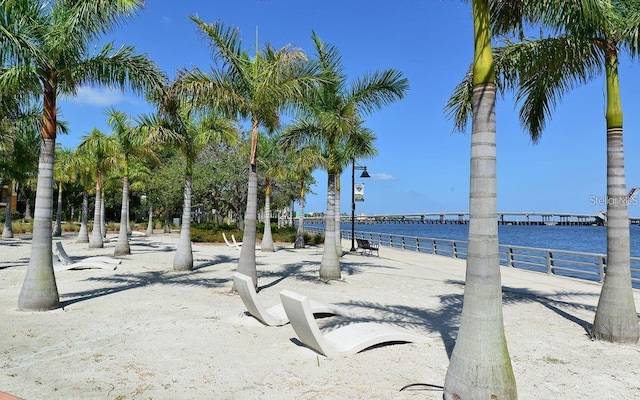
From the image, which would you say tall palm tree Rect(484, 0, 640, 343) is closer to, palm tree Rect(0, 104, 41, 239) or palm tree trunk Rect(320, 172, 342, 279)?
palm tree trunk Rect(320, 172, 342, 279)

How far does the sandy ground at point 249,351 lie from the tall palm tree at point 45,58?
2.48ft

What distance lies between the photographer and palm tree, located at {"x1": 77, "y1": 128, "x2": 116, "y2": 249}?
75.4 feet

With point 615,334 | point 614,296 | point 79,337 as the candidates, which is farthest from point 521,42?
point 79,337

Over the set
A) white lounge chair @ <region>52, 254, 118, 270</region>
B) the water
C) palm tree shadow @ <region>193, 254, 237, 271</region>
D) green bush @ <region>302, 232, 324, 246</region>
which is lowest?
the water

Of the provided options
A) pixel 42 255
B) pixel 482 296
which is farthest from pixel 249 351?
pixel 42 255

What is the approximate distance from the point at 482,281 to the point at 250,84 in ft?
28.1

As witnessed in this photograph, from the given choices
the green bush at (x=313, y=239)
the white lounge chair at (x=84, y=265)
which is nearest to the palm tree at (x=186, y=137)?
the white lounge chair at (x=84, y=265)

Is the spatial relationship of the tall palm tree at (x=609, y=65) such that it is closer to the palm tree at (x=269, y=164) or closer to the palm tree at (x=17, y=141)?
the palm tree at (x=17, y=141)

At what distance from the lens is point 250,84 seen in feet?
37.7

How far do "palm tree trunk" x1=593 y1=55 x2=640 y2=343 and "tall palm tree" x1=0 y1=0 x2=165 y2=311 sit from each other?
27.9ft

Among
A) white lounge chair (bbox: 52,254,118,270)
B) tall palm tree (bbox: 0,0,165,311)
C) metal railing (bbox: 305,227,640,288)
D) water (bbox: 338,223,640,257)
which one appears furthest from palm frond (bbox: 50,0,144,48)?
water (bbox: 338,223,640,257)

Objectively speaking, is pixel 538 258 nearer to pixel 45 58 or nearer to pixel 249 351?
pixel 249 351

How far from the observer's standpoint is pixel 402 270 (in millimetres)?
17188

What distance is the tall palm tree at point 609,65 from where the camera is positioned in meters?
6.84
